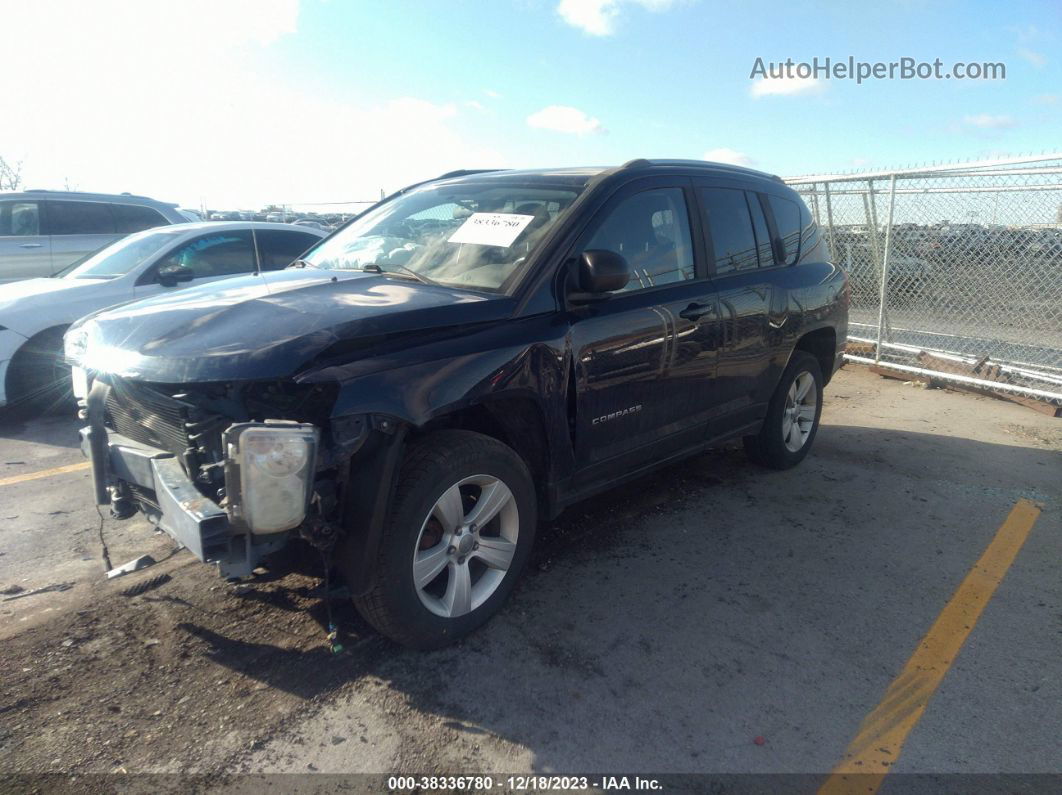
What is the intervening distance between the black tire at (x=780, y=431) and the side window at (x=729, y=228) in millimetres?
868

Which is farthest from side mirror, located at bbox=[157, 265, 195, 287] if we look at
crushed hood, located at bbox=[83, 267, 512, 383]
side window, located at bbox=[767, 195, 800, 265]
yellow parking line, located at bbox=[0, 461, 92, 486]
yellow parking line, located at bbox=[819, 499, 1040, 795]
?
yellow parking line, located at bbox=[819, 499, 1040, 795]

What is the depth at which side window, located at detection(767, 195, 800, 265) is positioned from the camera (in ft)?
16.0

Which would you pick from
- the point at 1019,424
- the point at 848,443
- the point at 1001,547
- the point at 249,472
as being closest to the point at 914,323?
the point at 1019,424

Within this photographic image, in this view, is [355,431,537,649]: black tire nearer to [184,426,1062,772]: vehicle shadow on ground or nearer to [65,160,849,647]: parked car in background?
[65,160,849,647]: parked car in background

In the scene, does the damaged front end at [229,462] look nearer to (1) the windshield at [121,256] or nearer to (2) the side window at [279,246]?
(1) the windshield at [121,256]

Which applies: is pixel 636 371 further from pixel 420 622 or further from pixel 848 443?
pixel 848 443

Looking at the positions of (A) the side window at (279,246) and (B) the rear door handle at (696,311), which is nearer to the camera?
(B) the rear door handle at (696,311)

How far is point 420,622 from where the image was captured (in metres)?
2.81

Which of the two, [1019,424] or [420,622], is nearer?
[420,622]

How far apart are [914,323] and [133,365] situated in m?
8.56

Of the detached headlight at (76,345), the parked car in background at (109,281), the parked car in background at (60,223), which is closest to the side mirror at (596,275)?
the detached headlight at (76,345)

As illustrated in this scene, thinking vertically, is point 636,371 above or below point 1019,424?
above

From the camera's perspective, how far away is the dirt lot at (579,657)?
2.46 metres

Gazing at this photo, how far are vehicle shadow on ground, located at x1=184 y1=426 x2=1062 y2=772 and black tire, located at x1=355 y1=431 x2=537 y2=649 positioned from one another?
14cm
